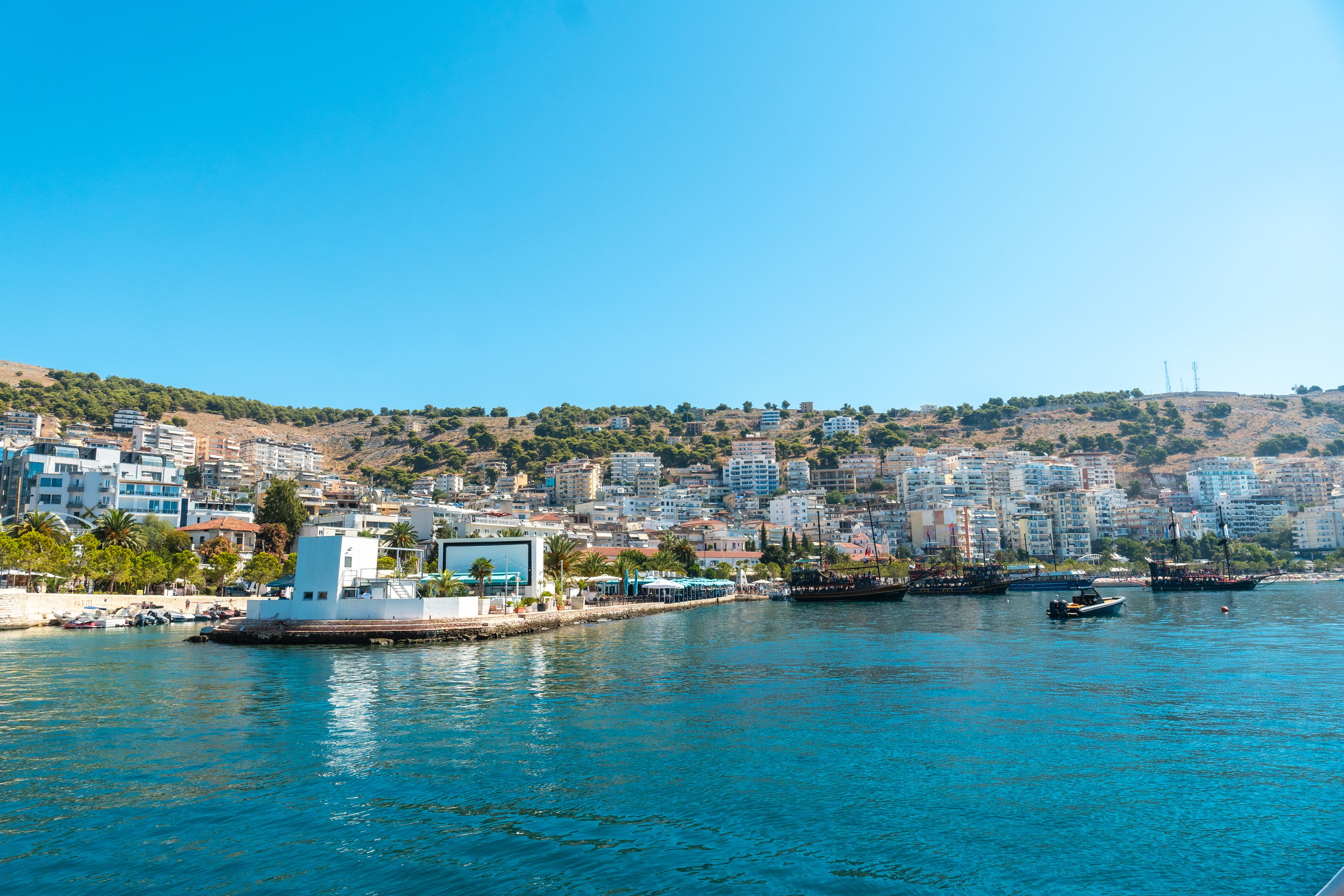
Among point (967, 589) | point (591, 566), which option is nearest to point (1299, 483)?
point (967, 589)

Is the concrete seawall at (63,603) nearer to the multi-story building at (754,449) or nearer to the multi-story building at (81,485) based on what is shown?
the multi-story building at (81,485)

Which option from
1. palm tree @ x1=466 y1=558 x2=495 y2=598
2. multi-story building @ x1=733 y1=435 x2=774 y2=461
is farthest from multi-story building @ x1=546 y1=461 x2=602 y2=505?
palm tree @ x1=466 y1=558 x2=495 y2=598

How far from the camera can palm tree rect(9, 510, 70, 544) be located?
186 ft

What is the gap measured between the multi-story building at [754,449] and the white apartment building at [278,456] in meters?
88.6

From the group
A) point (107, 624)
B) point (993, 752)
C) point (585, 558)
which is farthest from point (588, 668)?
point (585, 558)

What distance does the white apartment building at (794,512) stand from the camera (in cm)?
14450

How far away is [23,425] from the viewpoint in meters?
121

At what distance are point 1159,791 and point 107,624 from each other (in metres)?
54.6

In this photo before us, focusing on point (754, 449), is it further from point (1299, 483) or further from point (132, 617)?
point (132, 617)

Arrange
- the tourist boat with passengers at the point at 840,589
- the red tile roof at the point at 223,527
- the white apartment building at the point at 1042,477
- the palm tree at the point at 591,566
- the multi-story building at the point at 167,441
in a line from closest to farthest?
the palm tree at the point at 591,566 → the red tile roof at the point at 223,527 → the tourist boat with passengers at the point at 840,589 → the multi-story building at the point at 167,441 → the white apartment building at the point at 1042,477

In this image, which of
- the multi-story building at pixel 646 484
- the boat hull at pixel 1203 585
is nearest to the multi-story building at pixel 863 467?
the multi-story building at pixel 646 484

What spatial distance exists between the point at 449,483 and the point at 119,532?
3827 inches

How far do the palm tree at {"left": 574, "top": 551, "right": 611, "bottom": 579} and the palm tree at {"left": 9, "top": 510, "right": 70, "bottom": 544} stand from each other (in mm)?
38021

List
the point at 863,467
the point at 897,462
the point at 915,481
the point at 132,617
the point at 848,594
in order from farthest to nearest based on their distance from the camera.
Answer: the point at 863,467, the point at 897,462, the point at 915,481, the point at 848,594, the point at 132,617
